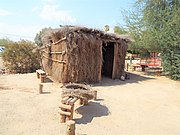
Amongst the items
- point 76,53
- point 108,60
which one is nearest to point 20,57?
point 108,60

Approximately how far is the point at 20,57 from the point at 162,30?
11287 mm

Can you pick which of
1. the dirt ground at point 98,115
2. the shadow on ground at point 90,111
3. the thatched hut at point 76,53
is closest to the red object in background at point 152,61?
the thatched hut at point 76,53

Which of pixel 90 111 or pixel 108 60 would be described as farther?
pixel 108 60

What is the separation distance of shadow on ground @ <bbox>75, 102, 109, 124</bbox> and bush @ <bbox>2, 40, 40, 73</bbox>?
11596 mm

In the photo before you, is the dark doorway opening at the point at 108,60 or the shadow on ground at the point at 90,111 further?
the dark doorway opening at the point at 108,60

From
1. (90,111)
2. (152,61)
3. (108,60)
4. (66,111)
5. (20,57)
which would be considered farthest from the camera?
(152,61)

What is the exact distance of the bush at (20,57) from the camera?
17.6 meters

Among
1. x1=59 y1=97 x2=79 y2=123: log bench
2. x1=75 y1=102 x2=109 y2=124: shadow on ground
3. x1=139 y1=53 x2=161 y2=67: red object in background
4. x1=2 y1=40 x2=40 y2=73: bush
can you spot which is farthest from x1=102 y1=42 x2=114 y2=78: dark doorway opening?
x1=59 y1=97 x2=79 y2=123: log bench

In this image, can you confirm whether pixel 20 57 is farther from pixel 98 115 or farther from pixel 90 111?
pixel 98 115

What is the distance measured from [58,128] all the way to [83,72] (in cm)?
611

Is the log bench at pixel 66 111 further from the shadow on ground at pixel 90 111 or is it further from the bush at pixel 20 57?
the bush at pixel 20 57

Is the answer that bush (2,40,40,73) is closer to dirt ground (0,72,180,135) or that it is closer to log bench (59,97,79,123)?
dirt ground (0,72,180,135)

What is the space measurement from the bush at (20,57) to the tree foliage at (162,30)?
28.9 feet

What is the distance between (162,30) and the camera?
52.5 ft
